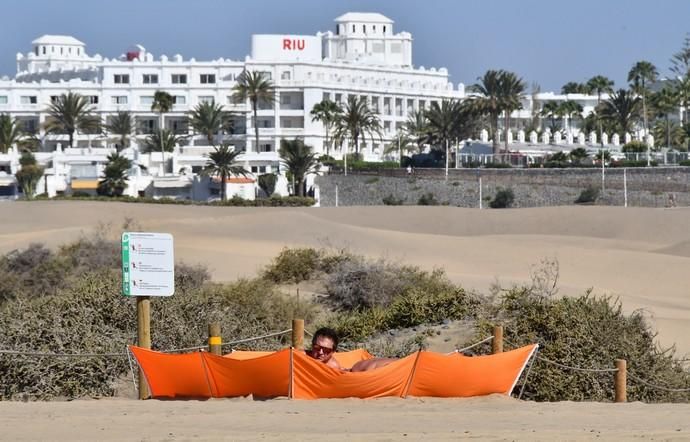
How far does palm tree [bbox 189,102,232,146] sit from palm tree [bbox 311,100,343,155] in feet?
25.1

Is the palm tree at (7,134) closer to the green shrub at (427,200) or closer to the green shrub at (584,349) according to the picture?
the green shrub at (427,200)

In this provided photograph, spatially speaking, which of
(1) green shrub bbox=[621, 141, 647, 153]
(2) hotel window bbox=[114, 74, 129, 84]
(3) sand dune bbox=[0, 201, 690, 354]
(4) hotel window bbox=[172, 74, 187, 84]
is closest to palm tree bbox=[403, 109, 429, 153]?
(1) green shrub bbox=[621, 141, 647, 153]

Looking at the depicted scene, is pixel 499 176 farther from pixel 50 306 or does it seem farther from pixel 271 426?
pixel 271 426

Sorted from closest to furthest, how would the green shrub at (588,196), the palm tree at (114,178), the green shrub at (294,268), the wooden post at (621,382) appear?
the wooden post at (621,382) → the green shrub at (294,268) → the green shrub at (588,196) → the palm tree at (114,178)

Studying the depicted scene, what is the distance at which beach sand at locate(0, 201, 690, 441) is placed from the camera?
42.4 feet

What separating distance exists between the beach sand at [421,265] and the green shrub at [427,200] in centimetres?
1374

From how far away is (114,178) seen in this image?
97.1 meters

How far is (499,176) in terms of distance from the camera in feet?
265

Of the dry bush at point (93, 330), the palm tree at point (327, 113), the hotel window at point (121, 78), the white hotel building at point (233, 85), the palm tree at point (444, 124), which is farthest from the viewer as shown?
the hotel window at point (121, 78)

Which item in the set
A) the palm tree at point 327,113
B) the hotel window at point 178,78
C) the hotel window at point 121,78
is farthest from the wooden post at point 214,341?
the hotel window at point 178,78

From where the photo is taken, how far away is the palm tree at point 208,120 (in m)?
118

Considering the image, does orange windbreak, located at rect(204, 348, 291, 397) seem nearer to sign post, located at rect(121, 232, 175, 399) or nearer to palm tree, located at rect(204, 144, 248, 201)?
sign post, located at rect(121, 232, 175, 399)

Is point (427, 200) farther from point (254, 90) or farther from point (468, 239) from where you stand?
point (254, 90)

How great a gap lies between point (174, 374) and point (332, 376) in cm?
189
